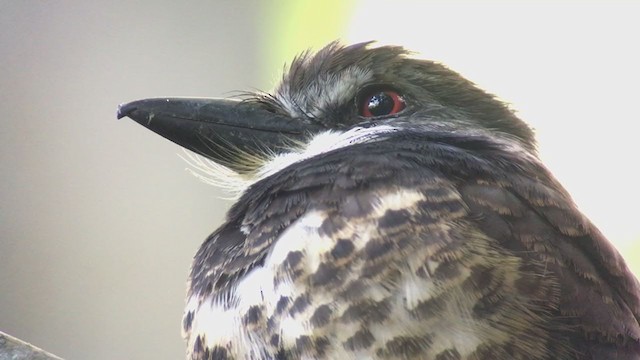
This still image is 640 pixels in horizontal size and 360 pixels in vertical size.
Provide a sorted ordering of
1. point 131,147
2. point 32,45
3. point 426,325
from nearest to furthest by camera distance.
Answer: point 426,325, point 32,45, point 131,147

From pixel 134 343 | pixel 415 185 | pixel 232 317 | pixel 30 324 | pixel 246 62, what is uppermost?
pixel 415 185

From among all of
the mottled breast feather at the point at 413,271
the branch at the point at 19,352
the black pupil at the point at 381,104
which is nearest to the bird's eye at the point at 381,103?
the black pupil at the point at 381,104

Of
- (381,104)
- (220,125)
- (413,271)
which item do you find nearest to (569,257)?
(413,271)

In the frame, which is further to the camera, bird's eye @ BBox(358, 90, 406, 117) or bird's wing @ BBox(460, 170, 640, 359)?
bird's eye @ BBox(358, 90, 406, 117)

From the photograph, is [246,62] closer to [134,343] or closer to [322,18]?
[322,18]

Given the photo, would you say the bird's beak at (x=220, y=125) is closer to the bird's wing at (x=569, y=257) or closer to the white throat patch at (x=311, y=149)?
the white throat patch at (x=311, y=149)

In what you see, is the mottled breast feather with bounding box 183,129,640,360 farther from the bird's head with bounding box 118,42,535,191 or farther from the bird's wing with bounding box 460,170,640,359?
the bird's head with bounding box 118,42,535,191

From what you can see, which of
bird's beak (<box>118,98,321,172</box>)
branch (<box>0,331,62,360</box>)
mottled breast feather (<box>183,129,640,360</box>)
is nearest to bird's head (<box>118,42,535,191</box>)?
bird's beak (<box>118,98,321,172</box>)

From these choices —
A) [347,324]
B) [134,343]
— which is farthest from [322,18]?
[347,324]
